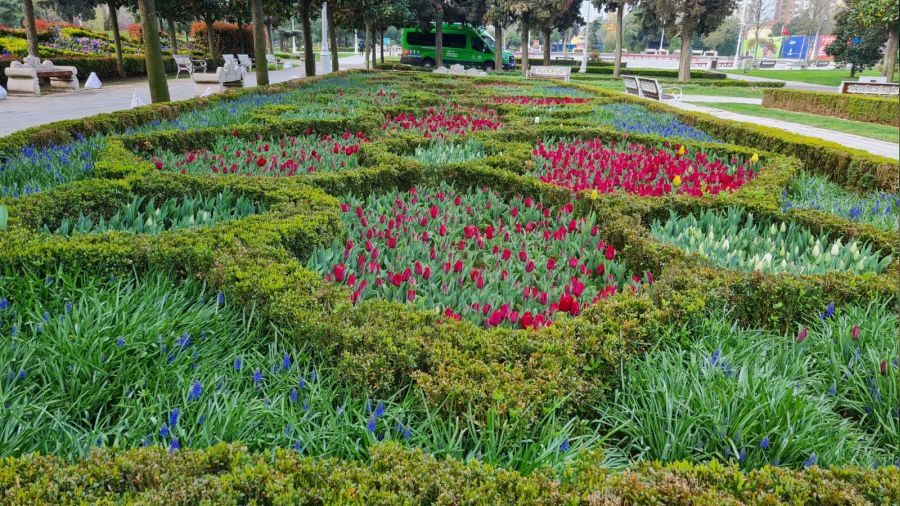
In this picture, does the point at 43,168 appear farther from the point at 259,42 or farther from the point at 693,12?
the point at 693,12

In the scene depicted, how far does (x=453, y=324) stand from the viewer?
2.96m

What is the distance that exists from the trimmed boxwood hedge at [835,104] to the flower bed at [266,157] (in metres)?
12.2

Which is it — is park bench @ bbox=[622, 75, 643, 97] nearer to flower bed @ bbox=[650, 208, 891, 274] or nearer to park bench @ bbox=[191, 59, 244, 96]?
park bench @ bbox=[191, 59, 244, 96]

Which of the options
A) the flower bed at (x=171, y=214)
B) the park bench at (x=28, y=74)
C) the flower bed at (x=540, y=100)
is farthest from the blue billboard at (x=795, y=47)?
the flower bed at (x=171, y=214)

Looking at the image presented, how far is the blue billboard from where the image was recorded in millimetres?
80812

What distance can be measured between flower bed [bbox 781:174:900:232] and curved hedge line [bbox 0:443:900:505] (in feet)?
12.5

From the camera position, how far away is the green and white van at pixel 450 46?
38.4 m

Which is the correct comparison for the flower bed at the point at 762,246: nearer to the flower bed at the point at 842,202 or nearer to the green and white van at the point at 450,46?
the flower bed at the point at 842,202

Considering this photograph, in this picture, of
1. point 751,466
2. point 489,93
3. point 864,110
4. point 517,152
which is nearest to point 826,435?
point 751,466

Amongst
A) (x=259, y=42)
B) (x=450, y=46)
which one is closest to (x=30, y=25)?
(x=259, y=42)

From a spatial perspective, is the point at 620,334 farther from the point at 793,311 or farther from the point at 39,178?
the point at 39,178

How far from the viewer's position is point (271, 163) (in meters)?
6.68

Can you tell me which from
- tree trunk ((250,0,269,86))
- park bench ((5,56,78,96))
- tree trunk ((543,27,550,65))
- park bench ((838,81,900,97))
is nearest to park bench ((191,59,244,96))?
tree trunk ((250,0,269,86))

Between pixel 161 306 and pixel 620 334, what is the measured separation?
226 centimetres
